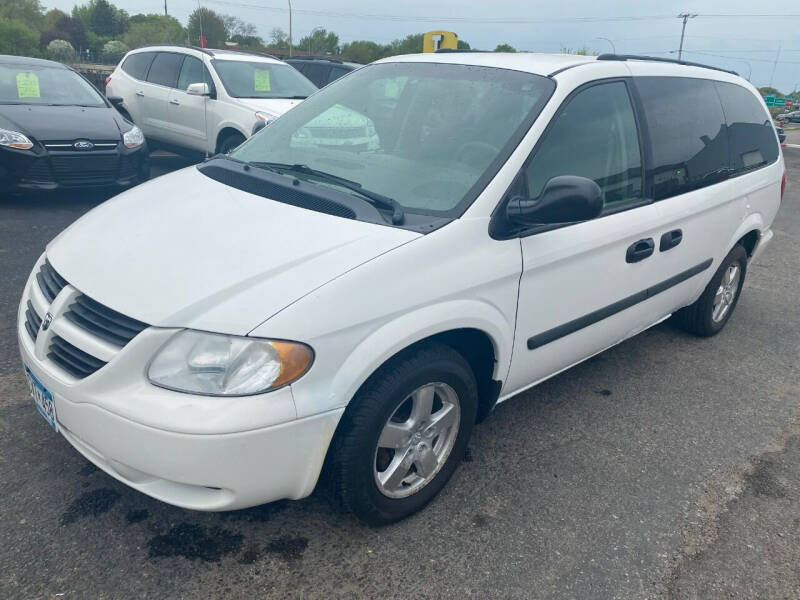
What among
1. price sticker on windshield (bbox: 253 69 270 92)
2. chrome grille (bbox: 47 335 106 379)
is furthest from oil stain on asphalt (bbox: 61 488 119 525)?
price sticker on windshield (bbox: 253 69 270 92)

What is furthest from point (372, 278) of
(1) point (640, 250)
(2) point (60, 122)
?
(2) point (60, 122)

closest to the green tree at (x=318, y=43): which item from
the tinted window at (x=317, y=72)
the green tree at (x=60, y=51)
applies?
the green tree at (x=60, y=51)

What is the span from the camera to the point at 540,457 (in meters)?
3.11

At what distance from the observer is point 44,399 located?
2357 mm

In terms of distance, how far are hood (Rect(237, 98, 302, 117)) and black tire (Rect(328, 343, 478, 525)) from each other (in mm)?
6202

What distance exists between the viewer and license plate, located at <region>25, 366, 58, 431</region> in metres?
2.31

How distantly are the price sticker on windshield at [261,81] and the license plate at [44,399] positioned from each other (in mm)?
6828

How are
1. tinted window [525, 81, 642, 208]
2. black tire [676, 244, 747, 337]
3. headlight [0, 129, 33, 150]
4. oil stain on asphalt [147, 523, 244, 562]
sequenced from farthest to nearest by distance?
headlight [0, 129, 33, 150]
black tire [676, 244, 747, 337]
tinted window [525, 81, 642, 208]
oil stain on asphalt [147, 523, 244, 562]

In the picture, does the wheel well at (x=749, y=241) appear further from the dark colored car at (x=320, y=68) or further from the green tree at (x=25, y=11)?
the green tree at (x=25, y=11)

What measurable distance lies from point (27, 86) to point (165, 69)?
8.12 ft

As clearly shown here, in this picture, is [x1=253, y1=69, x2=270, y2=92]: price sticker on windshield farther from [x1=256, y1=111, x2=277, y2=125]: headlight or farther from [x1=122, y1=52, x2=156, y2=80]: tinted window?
[x1=122, y1=52, x2=156, y2=80]: tinted window

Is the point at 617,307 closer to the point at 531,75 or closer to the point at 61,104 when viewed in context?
the point at 531,75

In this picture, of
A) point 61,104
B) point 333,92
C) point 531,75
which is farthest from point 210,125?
point 531,75

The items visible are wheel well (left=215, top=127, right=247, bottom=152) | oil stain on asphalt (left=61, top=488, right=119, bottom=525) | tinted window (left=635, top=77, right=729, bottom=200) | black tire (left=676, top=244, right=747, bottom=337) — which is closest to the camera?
oil stain on asphalt (left=61, top=488, right=119, bottom=525)
